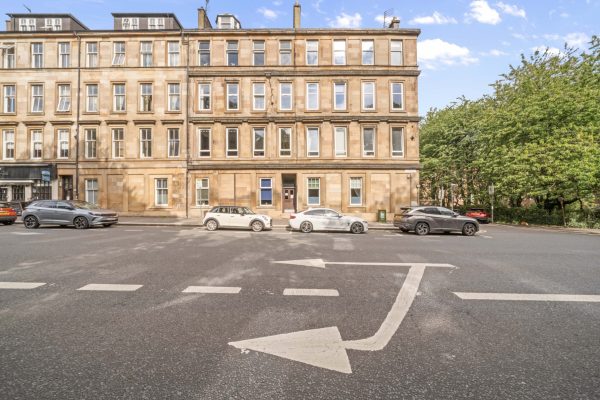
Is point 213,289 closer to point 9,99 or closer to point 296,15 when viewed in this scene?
point 296,15

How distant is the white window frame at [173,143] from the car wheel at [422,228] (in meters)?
19.6

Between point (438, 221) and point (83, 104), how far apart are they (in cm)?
2886

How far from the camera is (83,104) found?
2648 cm

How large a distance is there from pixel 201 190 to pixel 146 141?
20.3ft

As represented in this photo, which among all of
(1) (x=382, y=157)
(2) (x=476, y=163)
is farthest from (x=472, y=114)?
(1) (x=382, y=157)

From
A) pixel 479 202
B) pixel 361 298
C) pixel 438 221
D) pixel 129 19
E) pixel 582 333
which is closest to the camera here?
pixel 582 333

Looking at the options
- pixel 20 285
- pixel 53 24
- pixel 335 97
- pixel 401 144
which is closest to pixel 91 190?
pixel 53 24

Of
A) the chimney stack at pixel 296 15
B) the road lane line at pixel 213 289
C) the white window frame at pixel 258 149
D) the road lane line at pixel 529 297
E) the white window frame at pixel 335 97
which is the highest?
the chimney stack at pixel 296 15

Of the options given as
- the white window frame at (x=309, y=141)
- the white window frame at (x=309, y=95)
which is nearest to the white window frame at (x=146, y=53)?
the white window frame at (x=309, y=95)

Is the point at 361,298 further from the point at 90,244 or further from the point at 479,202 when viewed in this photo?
the point at 479,202

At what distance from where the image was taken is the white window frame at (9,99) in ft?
87.8

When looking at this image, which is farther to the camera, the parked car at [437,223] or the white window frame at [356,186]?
the white window frame at [356,186]

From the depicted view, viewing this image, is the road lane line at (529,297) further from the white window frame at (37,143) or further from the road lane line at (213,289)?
the white window frame at (37,143)

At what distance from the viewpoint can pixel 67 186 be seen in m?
26.7
